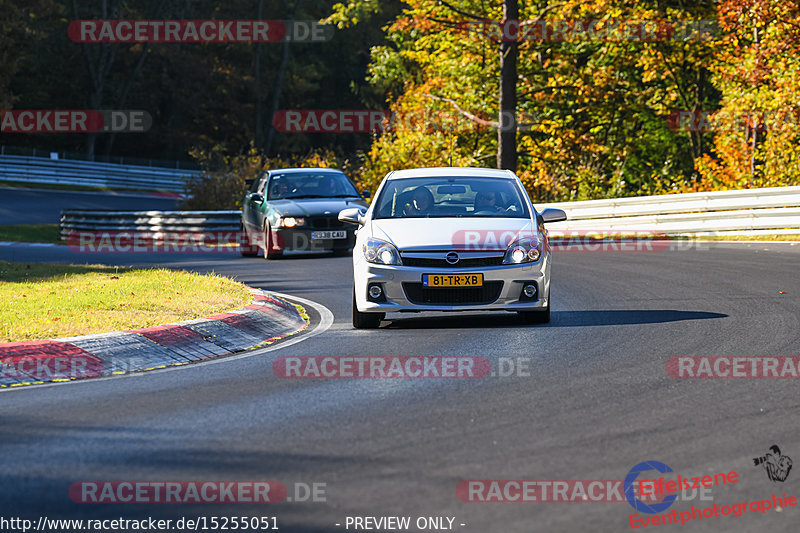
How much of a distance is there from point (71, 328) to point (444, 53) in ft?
109

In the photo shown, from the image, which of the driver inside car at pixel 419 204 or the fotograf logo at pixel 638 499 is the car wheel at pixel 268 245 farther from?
the fotograf logo at pixel 638 499

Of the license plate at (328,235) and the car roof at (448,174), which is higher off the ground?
the car roof at (448,174)

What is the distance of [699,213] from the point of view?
85.9 feet

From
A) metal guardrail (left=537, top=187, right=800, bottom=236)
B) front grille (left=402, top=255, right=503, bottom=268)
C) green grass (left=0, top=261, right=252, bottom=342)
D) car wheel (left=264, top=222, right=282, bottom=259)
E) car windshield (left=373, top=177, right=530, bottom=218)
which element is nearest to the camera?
green grass (left=0, top=261, right=252, bottom=342)

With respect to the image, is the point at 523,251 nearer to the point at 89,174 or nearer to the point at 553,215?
the point at 553,215

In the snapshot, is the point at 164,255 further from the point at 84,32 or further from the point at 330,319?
the point at 84,32

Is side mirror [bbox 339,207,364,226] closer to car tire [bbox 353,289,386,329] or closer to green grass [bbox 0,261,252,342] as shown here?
car tire [bbox 353,289,386,329]

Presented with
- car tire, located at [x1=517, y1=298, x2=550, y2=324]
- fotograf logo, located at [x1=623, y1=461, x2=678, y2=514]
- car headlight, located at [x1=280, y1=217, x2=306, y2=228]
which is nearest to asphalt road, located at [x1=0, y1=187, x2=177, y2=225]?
car headlight, located at [x1=280, y1=217, x2=306, y2=228]

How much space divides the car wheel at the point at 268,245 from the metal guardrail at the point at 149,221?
658cm

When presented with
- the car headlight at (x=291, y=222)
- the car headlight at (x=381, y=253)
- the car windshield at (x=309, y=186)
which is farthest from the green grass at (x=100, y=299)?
the car windshield at (x=309, y=186)

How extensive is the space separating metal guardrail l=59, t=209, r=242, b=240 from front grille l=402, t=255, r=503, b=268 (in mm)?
18067

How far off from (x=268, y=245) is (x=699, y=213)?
10087mm

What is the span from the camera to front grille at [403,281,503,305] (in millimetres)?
11211

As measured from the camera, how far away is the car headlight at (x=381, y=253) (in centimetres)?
1139
